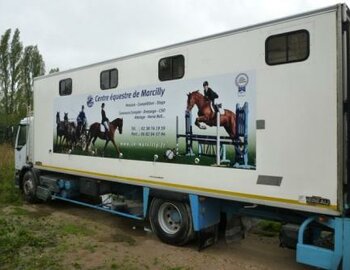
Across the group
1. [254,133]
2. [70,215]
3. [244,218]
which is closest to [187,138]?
[254,133]

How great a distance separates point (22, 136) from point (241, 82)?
7.83 m

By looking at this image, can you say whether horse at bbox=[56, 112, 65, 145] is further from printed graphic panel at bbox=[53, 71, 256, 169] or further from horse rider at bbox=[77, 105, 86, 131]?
horse rider at bbox=[77, 105, 86, 131]

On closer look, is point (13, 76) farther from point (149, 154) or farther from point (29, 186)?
point (149, 154)

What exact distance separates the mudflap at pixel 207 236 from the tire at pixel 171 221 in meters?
0.16

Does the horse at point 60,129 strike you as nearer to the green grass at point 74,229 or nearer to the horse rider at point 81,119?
the horse rider at point 81,119

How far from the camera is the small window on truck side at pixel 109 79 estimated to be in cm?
838

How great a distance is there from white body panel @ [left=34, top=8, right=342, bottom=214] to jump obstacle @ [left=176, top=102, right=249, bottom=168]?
185 millimetres

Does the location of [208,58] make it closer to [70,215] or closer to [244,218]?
[244,218]

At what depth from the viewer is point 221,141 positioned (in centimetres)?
639

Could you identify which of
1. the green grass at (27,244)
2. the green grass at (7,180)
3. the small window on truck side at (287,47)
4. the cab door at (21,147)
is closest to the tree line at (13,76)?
the green grass at (7,180)

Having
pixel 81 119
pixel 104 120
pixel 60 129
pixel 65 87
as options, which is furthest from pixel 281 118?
pixel 60 129

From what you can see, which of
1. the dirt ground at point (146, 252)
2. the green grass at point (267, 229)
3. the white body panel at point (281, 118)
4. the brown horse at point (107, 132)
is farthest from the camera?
the brown horse at point (107, 132)

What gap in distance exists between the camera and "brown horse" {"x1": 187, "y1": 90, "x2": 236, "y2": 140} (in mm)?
6246

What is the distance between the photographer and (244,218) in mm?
7367
